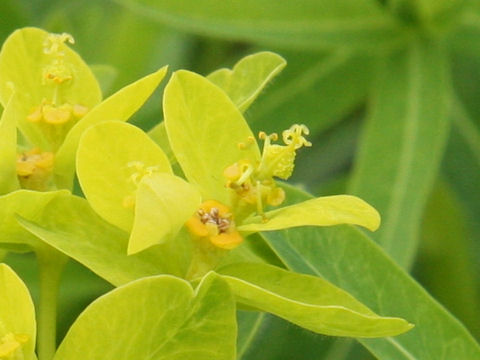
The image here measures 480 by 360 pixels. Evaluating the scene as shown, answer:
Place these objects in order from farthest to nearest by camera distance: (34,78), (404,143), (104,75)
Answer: (404,143)
(104,75)
(34,78)

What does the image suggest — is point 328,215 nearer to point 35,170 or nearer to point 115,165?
point 115,165

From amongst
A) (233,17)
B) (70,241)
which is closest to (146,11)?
(233,17)

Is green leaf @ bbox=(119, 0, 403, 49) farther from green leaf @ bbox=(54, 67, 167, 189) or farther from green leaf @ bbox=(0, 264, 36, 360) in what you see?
green leaf @ bbox=(0, 264, 36, 360)

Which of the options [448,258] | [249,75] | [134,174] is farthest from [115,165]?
[448,258]

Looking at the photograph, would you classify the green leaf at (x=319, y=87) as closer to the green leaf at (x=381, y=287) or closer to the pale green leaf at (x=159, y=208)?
the green leaf at (x=381, y=287)

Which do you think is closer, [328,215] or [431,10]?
[328,215]

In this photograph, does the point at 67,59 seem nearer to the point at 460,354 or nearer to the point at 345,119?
the point at 460,354
